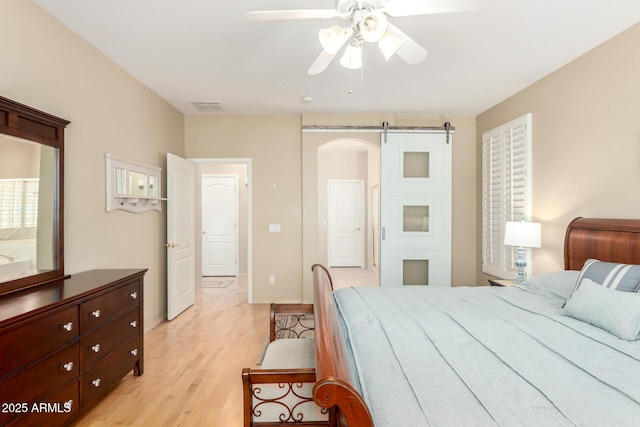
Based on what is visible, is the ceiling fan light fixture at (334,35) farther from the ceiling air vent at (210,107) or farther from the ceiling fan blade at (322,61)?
the ceiling air vent at (210,107)

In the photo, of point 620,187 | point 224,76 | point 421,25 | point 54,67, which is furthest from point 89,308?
point 620,187

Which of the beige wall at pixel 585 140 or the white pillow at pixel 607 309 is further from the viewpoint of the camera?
the beige wall at pixel 585 140

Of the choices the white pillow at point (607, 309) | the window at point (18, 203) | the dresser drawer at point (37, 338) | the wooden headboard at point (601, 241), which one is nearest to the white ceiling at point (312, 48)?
the window at point (18, 203)

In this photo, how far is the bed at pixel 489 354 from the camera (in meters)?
0.95

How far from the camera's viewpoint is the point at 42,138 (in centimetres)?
212

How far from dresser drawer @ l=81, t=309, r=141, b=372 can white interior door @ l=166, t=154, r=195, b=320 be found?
4.70 ft

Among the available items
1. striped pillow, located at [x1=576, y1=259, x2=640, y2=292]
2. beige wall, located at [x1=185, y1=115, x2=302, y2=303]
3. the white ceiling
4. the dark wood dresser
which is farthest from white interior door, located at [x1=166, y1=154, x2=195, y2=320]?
striped pillow, located at [x1=576, y1=259, x2=640, y2=292]

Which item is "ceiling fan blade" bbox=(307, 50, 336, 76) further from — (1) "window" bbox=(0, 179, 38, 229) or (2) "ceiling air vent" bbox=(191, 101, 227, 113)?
(2) "ceiling air vent" bbox=(191, 101, 227, 113)

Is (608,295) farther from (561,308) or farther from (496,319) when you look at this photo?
(496,319)

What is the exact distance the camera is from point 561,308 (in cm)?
208

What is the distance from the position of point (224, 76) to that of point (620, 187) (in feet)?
11.9

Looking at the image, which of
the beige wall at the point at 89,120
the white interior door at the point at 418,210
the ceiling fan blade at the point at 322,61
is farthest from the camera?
the white interior door at the point at 418,210

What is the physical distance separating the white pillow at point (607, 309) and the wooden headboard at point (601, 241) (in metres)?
0.70

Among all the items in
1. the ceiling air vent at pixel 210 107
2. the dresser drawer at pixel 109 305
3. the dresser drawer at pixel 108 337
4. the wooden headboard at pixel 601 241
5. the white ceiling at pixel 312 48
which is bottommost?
the dresser drawer at pixel 108 337
